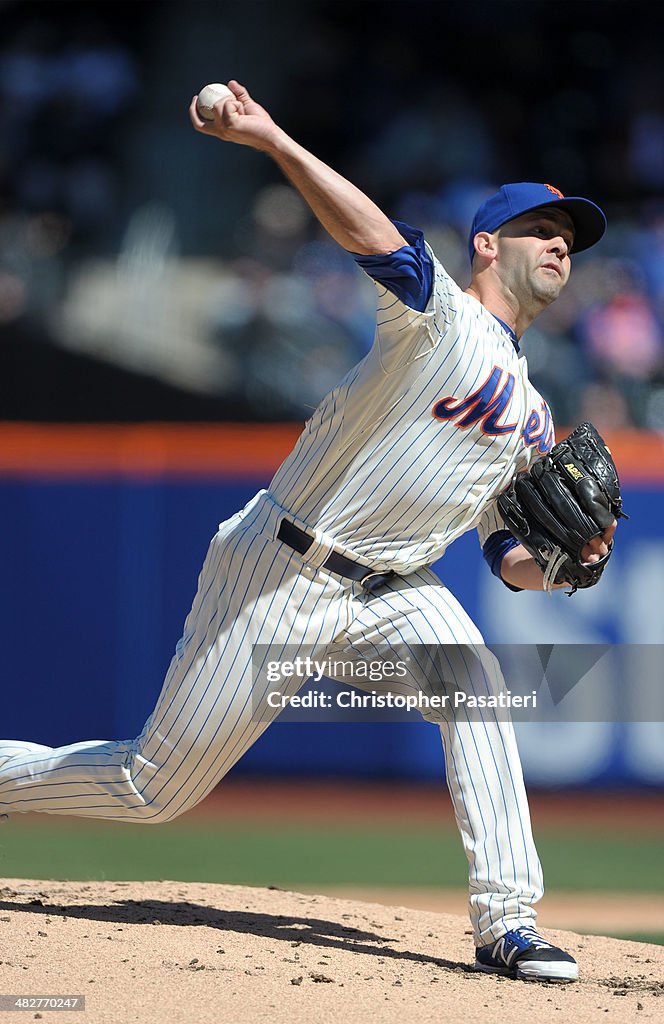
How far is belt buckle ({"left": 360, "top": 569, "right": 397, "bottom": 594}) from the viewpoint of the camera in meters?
2.69

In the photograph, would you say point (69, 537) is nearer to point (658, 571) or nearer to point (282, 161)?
point (658, 571)

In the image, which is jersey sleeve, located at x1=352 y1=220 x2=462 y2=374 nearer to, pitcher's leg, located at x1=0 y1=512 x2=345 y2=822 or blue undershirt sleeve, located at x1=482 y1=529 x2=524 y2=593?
pitcher's leg, located at x1=0 y1=512 x2=345 y2=822

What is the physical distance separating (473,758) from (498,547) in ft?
1.81

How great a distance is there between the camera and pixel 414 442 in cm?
262

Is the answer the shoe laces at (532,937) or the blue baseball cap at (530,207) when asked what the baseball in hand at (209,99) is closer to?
the blue baseball cap at (530,207)

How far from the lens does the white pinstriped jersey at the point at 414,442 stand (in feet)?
8.45

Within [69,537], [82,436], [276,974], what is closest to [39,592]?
[69,537]

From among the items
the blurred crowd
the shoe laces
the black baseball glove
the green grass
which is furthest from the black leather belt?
the blurred crowd

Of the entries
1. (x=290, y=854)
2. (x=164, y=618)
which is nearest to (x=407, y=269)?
(x=290, y=854)

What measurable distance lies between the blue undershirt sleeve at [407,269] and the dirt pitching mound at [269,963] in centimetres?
128

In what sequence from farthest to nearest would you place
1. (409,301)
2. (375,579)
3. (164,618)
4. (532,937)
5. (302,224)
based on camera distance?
(302,224), (164,618), (375,579), (532,937), (409,301)

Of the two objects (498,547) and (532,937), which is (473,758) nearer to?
(532,937)

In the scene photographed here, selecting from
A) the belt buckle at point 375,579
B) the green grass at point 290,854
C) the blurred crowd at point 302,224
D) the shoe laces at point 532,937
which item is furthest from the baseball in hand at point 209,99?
the blurred crowd at point 302,224

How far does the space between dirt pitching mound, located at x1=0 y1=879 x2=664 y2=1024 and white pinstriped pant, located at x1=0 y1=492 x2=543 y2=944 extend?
0.24 m
